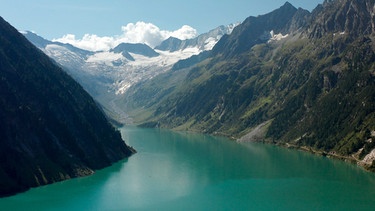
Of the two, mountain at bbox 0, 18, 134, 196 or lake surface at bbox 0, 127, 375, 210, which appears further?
mountain at bbox 0, 18, 134, 196

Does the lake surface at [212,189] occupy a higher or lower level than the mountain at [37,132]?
lower

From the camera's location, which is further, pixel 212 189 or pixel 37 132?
pixel 37 132

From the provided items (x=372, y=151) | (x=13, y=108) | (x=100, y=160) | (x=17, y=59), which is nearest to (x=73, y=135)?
(x=100, y=160)

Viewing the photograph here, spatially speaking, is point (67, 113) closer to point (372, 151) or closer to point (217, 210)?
point (217, 210)

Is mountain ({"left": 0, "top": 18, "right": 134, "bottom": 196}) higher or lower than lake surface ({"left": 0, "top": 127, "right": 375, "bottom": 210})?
higher

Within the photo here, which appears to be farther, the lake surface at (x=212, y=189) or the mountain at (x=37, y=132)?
the mountain at (x=37, y=132)

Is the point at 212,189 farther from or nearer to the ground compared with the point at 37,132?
nearer to the ground
